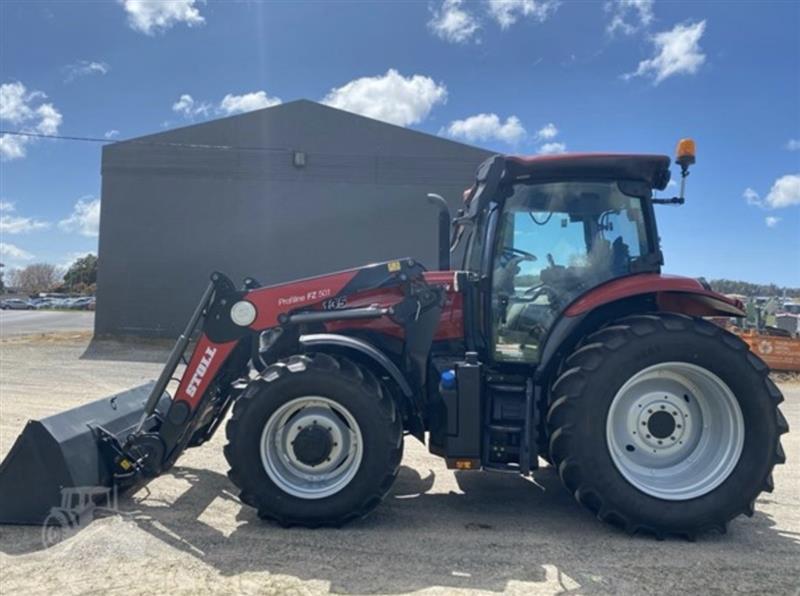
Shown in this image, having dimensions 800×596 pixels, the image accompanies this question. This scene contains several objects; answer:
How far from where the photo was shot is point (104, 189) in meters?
18.2

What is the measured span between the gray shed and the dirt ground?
13748 millimetres

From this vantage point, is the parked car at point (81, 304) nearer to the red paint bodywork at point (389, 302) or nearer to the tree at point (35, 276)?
the tree at point (35, 276)

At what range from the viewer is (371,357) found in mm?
4145

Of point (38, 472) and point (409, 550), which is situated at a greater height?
point (38, 472)

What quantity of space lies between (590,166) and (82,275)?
8408 cm

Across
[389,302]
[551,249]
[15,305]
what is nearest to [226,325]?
[389,302]

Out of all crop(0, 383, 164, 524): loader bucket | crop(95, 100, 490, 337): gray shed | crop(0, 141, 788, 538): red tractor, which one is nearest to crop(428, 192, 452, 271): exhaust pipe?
crop(0, 141, 788, 538): red tractor

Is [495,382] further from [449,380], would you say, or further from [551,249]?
[551,249]

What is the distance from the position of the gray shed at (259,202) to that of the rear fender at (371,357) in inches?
554

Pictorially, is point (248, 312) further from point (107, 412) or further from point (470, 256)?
point (470, 256)

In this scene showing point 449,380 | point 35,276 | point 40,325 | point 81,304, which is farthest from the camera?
point 35,276

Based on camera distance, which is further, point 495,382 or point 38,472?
point 495,382

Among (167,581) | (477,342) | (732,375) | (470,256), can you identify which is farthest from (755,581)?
(167,581)

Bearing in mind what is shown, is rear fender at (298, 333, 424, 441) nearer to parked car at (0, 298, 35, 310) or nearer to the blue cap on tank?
the blue cap on tank
